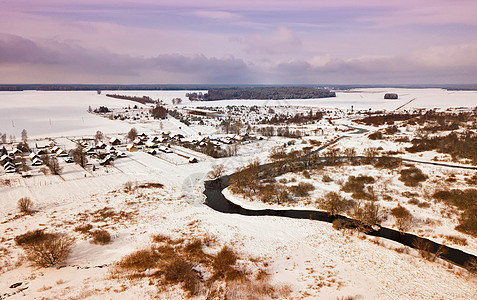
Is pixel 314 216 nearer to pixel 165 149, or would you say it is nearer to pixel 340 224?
pixel 340 224

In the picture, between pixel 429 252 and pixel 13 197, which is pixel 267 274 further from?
pixel 13 197

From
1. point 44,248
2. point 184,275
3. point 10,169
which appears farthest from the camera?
point 10,169

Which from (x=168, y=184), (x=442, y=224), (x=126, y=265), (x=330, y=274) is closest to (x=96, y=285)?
(x=126, y=265)

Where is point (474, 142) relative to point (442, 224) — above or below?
above

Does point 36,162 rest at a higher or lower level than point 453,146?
lower

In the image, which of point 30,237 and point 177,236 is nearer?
point 30,237

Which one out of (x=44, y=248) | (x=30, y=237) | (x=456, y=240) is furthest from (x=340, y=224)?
(x=30, y=237)

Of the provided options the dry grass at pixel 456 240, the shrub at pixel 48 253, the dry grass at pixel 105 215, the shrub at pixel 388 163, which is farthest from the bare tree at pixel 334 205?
the shrub at pixel 48 253
